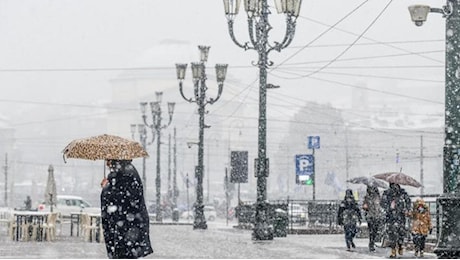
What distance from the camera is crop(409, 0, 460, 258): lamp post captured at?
14398mm

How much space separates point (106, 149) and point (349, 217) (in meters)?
9.60

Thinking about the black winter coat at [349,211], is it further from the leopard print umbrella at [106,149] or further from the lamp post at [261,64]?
the leopard print umbrella at [106,149]

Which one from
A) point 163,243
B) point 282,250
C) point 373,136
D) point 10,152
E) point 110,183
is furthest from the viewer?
point 10,152

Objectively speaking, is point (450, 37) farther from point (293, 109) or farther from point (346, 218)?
point (293, 109)

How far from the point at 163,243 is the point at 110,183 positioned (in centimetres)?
1373

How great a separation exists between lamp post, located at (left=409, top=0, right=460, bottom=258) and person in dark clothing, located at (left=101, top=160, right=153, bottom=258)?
5.10m

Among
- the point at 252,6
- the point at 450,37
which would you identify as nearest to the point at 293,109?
the point at 252,6

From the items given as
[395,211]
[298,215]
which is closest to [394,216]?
A: [395,211]

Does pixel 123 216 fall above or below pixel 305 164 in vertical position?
below

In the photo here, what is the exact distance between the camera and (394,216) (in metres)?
19.5

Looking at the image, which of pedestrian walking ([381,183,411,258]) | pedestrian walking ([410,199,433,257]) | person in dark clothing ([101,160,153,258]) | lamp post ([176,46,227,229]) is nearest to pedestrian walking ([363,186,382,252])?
pedestrian walking ([410,199,433,257])

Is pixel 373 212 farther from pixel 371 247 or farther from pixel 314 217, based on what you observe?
pixel 314 217

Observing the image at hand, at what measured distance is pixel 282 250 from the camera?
21422mm

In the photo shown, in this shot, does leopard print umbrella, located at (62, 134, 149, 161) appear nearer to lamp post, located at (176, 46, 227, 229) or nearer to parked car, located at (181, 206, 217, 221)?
lamp post, located at (176, 46, 227, 229)
